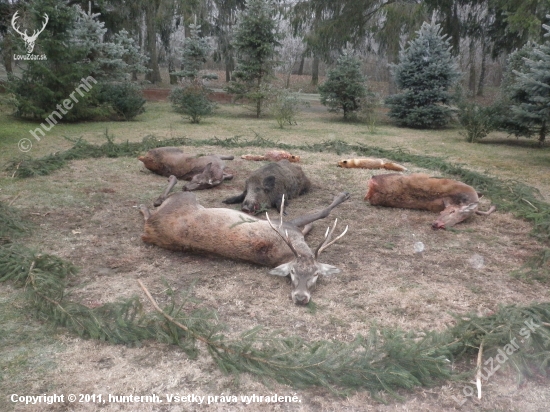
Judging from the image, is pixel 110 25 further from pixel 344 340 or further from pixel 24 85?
pixel 344 340

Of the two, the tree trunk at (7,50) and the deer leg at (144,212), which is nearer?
the deer leg at (144,212)

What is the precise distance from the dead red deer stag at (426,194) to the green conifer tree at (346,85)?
11429 mm

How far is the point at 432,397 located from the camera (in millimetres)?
2678

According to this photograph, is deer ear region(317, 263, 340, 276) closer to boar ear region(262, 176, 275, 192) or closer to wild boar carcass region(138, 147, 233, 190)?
boar ear region(262, 176, 275, 192)

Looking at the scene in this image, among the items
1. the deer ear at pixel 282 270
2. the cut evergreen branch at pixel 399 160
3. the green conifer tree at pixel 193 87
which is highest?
the green conifer tree at pixel 193 87

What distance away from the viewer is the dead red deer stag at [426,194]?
578cm

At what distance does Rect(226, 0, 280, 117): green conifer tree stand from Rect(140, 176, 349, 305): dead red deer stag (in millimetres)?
13339

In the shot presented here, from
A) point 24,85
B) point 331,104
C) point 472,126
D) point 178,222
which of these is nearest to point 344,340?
point 178,222

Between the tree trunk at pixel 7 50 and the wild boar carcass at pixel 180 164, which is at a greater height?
the tree trunk at pixel 7 50

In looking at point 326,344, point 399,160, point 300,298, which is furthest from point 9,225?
point 399,160

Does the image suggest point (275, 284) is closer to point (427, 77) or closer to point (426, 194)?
point (426, 194)

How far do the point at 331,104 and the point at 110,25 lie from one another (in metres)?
10.5

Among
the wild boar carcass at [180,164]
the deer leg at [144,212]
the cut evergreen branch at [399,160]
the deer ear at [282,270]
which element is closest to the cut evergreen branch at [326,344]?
the deer ear at [282,270]

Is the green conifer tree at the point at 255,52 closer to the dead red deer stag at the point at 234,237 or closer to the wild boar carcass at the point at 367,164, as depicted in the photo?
the wild boar carcass at the point at 367,164
